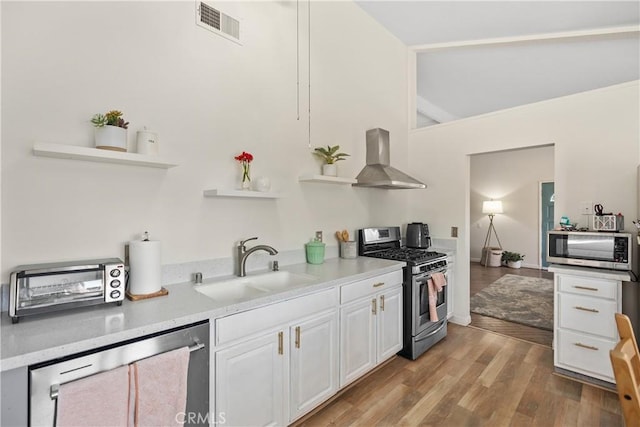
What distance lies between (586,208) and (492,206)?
4730mm

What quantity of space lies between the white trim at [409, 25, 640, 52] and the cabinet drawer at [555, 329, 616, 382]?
10.0ft

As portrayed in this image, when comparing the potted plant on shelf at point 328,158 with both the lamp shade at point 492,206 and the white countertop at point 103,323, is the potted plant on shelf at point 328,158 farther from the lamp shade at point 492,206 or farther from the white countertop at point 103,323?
the lamp shade at point 492,206

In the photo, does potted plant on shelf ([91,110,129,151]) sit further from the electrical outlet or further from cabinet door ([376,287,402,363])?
the electrical outlet

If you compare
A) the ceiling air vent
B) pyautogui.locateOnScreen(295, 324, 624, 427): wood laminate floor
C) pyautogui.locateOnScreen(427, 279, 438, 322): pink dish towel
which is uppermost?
the ceiling air vent

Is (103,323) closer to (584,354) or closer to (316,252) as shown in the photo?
(316,252)

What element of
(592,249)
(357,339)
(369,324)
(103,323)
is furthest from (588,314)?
(103,323)

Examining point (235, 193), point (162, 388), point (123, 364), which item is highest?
point (235, 193)

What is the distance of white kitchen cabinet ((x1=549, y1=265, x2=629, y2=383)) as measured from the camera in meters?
2.30

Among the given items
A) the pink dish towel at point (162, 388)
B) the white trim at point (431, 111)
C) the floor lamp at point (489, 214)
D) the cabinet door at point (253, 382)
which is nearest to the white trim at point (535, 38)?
the white trim at point (431, 111)

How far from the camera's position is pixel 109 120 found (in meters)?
1.65

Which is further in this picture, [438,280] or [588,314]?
[438,280]

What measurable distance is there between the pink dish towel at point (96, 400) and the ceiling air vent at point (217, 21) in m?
2.23

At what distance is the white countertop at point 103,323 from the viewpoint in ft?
3.44

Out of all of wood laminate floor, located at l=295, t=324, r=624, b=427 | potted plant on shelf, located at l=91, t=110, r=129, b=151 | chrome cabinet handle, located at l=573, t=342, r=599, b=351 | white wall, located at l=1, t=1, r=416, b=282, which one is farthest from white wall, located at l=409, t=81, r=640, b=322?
potted plant on shelf, located at l=91, t=110, r=129, b=151
